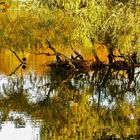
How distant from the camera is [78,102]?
17297mm

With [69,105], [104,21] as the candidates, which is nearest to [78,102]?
[69,105]

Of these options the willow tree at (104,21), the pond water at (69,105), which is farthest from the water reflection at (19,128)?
the willow tree at (104,21)

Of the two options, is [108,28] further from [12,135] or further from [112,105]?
[12,135]

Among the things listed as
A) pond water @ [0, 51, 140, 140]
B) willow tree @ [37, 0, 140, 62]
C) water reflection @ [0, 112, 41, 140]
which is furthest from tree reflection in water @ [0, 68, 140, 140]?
willow tree @ [37, 0, 140, 62]

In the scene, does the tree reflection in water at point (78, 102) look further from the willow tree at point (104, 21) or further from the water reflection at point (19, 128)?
the willow tree at point (104, 21)

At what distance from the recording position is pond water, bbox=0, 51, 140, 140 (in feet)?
42.1

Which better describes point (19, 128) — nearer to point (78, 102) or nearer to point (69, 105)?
point (69, 105)

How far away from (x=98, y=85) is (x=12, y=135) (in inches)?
374

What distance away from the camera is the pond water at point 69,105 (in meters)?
12.8

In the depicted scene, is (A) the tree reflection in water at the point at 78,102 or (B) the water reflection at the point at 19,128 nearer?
(B) the water reflection at the point at 19,128

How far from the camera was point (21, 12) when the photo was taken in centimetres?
2534

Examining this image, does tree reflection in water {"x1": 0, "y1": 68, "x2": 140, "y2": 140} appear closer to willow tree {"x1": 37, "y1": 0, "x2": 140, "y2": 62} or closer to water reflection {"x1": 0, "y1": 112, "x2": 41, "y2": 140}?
water reflection {"x1": 0, "y1": 112, "x2": 41, "y2": 140}

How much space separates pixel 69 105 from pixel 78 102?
0.55 meters

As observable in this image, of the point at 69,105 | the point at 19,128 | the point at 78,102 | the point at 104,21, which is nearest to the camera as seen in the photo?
the point at 19,128
